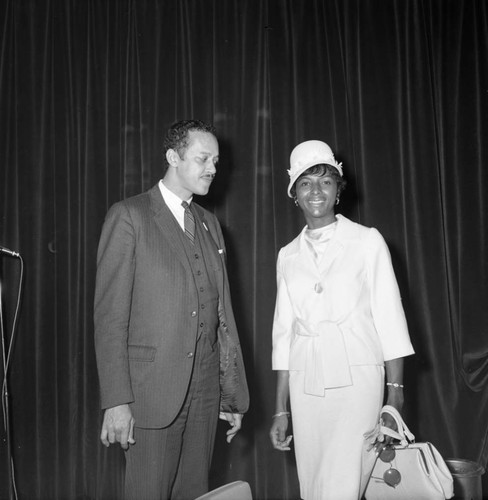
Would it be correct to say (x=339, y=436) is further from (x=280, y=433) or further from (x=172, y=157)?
(x=172, y=157)

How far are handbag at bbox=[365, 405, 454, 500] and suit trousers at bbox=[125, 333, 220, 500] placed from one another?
59 cm

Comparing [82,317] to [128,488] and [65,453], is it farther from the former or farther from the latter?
[128,488]

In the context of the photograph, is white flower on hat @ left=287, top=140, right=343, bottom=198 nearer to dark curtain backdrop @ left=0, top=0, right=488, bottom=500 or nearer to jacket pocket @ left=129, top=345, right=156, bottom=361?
jacket pocket @ left=129, top=345, right=156, bottom=361

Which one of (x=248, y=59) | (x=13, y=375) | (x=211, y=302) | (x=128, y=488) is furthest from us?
(x=248, y=59)

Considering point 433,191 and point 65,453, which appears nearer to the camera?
point 65,453

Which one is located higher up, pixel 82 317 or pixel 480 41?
pixel 480 41

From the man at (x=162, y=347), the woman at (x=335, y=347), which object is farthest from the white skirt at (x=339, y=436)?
Answer: the man at (x=162, y=347)

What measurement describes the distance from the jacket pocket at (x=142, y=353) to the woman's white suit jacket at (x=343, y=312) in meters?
0.46

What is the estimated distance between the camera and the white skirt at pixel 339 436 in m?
1.82

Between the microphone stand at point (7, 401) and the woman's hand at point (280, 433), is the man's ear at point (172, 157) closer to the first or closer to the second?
the woman's hand at point (280, 433)

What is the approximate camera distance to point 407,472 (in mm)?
1698

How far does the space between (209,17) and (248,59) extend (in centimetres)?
35

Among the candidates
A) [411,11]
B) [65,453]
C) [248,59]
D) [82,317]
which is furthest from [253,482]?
[411,11]

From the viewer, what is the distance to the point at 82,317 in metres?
3.26
